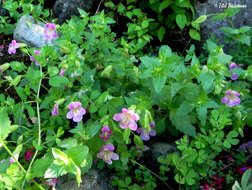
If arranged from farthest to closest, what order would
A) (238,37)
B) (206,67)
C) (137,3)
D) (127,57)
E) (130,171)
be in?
(137,3) < (238,37) < (127,57) < (130,171) < (206,67)

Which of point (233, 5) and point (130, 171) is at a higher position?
point (233, 5)

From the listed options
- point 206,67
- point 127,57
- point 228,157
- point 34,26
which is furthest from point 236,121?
point 34,26

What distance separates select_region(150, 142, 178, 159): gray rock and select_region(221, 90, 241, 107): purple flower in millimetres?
400

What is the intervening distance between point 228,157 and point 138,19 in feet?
5.19

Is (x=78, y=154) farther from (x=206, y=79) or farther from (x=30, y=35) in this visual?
(x=30, y=35)

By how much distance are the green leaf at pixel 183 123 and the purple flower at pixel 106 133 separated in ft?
1.32

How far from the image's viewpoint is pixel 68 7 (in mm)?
3104

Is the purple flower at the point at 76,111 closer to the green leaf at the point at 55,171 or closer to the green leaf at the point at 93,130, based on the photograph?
the green leaf at the point at 93,130

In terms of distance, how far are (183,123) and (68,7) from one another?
6.56 feet

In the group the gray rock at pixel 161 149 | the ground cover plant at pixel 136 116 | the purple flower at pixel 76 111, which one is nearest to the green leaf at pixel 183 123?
the ground cover plant at pixel 136 116

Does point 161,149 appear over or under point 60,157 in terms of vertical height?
under

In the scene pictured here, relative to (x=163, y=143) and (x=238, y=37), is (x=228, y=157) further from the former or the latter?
(x=238, y=37)

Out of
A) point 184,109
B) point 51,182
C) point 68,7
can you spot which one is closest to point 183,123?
point 184,109

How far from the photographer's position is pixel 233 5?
2689mm
